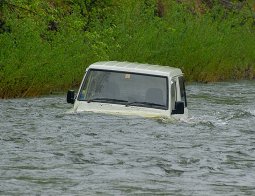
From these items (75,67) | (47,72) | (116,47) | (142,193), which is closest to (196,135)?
(142,193)

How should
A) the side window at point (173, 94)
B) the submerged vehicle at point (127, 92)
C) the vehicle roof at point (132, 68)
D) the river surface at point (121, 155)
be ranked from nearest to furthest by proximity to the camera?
the river surface at point (121, 155) < the submerged vehicle at point (127, 92) < the vehicle roof at point (132, 68) < the side window at point (173, 94)

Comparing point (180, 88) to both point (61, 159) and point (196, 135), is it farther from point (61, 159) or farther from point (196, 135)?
point (61, 159)

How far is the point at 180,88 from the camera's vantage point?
1823cm

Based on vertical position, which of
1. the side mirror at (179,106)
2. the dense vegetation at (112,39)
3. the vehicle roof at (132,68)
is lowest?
the dense vegetation at (112,39)

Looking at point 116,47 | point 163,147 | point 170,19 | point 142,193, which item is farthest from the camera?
point 170,19

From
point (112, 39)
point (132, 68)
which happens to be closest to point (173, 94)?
point (132, 68)

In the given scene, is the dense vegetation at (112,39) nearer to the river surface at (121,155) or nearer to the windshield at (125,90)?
the river surface at (121,155)

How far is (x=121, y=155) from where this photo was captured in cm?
1418

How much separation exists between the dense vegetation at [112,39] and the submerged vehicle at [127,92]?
28.8 ft

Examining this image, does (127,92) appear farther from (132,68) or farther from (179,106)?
(179,106)

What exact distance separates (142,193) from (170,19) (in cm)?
3019

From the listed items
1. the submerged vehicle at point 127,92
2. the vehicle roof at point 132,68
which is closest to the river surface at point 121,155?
the submerged vehicle at point 127,92

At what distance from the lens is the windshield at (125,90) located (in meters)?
17.0

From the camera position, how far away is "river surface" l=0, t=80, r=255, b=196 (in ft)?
38.4
